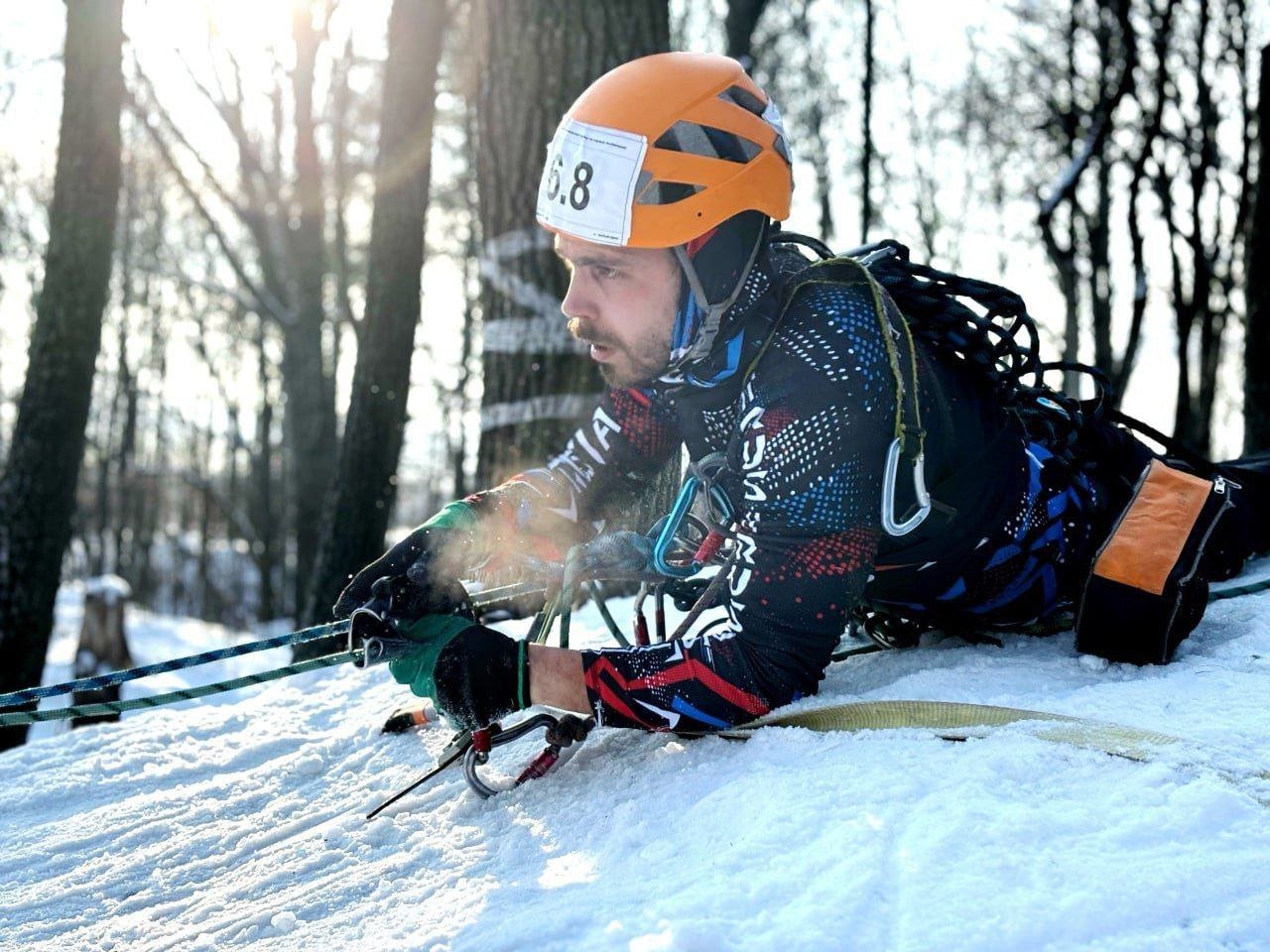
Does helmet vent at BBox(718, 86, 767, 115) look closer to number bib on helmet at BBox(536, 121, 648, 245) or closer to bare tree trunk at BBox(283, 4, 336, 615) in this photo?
number bib on helmet at BBox(536, 121, 648, 245)

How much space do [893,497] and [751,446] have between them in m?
0.30

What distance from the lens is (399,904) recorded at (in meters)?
1.81

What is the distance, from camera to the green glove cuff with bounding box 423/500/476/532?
263 cm

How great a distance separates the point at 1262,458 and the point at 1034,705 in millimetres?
1971

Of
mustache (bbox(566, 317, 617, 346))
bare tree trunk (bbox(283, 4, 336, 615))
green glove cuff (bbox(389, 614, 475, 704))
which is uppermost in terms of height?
bare tree trunk (bbox(283, 4, 336, 615))

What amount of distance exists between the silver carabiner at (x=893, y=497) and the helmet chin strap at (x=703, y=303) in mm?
461

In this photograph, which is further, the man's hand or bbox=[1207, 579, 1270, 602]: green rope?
bbox=[1207, 579, 1270, 602]: green rope

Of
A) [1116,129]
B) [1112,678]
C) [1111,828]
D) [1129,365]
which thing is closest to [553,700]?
[1111,828]

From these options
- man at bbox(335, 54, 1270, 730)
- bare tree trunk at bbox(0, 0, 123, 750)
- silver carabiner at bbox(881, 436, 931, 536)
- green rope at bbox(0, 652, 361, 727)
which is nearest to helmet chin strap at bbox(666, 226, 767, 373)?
man at bbox(335, 54, 1270, 730)

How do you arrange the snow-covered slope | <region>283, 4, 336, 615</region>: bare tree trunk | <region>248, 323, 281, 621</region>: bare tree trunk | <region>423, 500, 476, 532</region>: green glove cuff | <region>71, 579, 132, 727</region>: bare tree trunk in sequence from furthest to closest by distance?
<region>248, 323, 281, 621</region>: bare tree trunk, <region>283, 4, 336, 615</region>: bare tree trunk, <region>71, 579, 132, 727</region>: bare tree trunk, <region>423, 500, 476, 532</region>: green glove cuff, the snow-covered slope

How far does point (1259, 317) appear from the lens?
6.50m

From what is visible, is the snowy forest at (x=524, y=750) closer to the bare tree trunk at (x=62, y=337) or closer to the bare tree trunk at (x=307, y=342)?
the bare tree trunk at (x=62, y=337)

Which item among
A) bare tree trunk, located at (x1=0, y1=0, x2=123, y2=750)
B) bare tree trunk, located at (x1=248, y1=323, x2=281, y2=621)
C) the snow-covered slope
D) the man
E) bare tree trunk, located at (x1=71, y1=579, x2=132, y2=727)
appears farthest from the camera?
bare tree trunk, located at (x1=248, y1=323, x2=281, y2=621)

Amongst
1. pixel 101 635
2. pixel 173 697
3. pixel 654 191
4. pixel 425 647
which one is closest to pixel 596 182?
pixel 654 191
